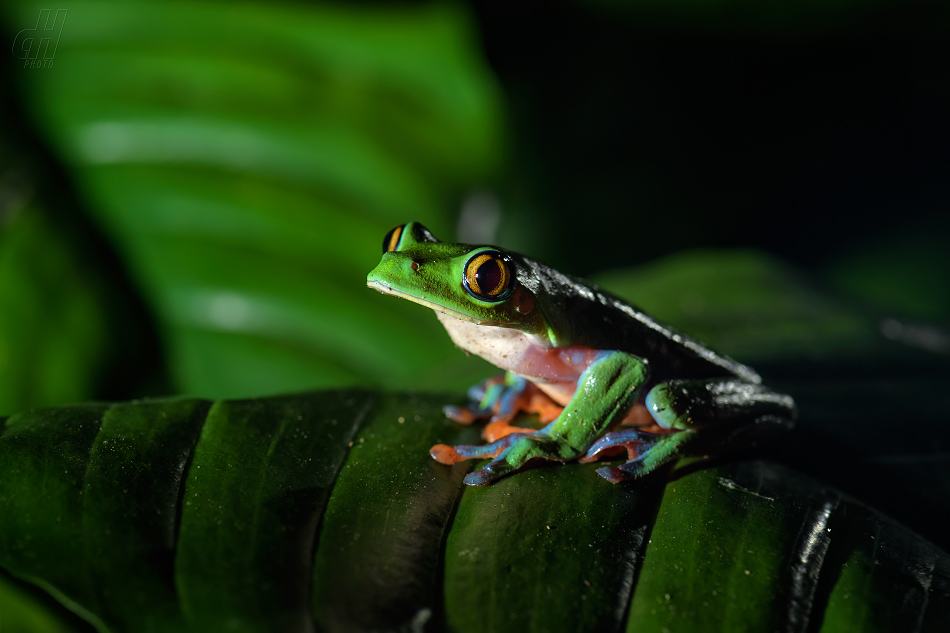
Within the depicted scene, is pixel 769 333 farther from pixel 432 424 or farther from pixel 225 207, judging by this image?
pixel 225 207

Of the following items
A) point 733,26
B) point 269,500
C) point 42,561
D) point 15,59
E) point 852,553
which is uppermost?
point 733,26

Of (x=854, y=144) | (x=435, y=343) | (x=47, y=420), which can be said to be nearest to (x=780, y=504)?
(x=47, y=420)

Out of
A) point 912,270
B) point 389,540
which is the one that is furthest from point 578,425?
point 912,270

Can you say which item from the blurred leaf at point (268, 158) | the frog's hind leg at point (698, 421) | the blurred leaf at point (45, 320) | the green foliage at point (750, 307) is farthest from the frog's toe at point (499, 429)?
the blurred leaf at point (45, 320)

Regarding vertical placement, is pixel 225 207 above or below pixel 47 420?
above

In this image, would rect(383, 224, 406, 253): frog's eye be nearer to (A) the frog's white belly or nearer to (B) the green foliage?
(A) the frog's white belly

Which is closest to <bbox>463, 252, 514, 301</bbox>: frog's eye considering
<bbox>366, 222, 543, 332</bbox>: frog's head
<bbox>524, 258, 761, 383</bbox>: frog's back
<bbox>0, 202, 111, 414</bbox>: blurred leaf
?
<bbox>366, 222, 543, 332</bbox>: frog's head

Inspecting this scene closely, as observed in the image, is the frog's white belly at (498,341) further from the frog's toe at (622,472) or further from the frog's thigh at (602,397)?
the frog's toe at (622,472)
